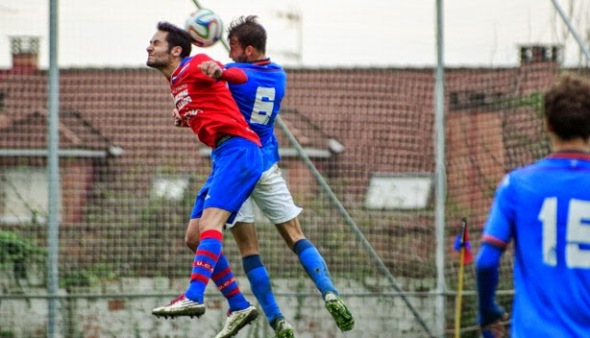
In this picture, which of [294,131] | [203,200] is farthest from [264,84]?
[294,131]

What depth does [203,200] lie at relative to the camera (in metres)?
7.74

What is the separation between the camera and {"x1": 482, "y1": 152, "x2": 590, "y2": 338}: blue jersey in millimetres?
4328

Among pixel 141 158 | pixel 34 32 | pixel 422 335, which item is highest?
pixel 34 32

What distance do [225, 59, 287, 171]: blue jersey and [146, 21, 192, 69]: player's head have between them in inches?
12.1

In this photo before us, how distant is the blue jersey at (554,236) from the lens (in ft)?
14.2

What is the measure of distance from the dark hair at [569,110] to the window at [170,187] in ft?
21.8

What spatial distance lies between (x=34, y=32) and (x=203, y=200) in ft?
11.1

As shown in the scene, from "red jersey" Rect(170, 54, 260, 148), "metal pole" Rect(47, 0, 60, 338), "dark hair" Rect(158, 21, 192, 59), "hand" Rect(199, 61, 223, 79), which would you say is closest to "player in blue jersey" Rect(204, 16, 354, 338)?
"red jersey" Rect(170, 54, 260, 148)

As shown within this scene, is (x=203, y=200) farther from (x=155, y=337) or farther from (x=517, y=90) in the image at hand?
(x=517, y=90)

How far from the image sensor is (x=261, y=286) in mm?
8016

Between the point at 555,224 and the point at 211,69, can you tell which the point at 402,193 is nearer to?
the point at 211,69

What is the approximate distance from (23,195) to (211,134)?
360 cm

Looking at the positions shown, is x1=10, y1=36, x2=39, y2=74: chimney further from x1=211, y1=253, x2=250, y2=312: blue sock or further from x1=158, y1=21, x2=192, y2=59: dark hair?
x1=211, y1=253, x2=250, y2=312: blue sock

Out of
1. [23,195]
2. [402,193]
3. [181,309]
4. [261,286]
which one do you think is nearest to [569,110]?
[181,309]
